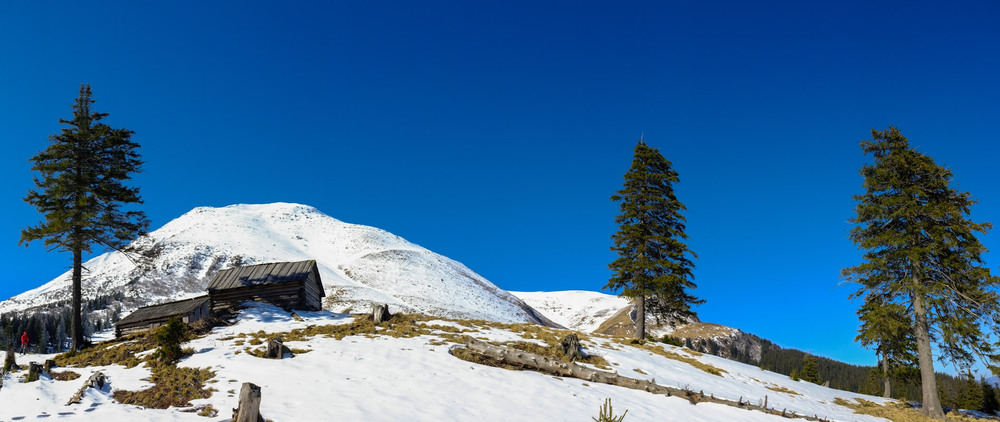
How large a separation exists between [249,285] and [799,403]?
30371 millimetres

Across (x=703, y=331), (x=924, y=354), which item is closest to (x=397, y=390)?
(x=924, y=354)

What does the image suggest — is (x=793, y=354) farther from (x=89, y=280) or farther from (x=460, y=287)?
(x=89, y=280)

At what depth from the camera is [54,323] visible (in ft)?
273

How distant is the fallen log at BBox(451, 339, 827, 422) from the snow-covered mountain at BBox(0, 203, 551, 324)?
70.1m

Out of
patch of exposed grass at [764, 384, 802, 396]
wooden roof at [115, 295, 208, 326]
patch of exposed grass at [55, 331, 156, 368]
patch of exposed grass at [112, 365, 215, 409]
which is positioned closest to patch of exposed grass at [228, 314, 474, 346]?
patch of exposed grass at [55, 331, 156, 368]

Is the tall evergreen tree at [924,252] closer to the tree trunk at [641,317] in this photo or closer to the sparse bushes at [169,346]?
the tree trunk at [641,317]

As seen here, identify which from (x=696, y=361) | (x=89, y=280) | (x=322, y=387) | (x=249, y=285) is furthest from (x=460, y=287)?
(x=322, y=387)

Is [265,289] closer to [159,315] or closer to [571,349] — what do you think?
[159,315]

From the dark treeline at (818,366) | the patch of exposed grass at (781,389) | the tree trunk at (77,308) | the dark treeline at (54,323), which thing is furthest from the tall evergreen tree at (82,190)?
the dark treeline at (818,366)

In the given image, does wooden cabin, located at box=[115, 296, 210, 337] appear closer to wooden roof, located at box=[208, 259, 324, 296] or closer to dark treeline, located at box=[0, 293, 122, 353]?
wooden roof, located at box=[208, 259, 324, 296]

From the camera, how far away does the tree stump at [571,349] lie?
20.3 m

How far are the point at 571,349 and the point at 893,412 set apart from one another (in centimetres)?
1359

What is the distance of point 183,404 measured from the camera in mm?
12977

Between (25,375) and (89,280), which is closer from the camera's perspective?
(25,375)
